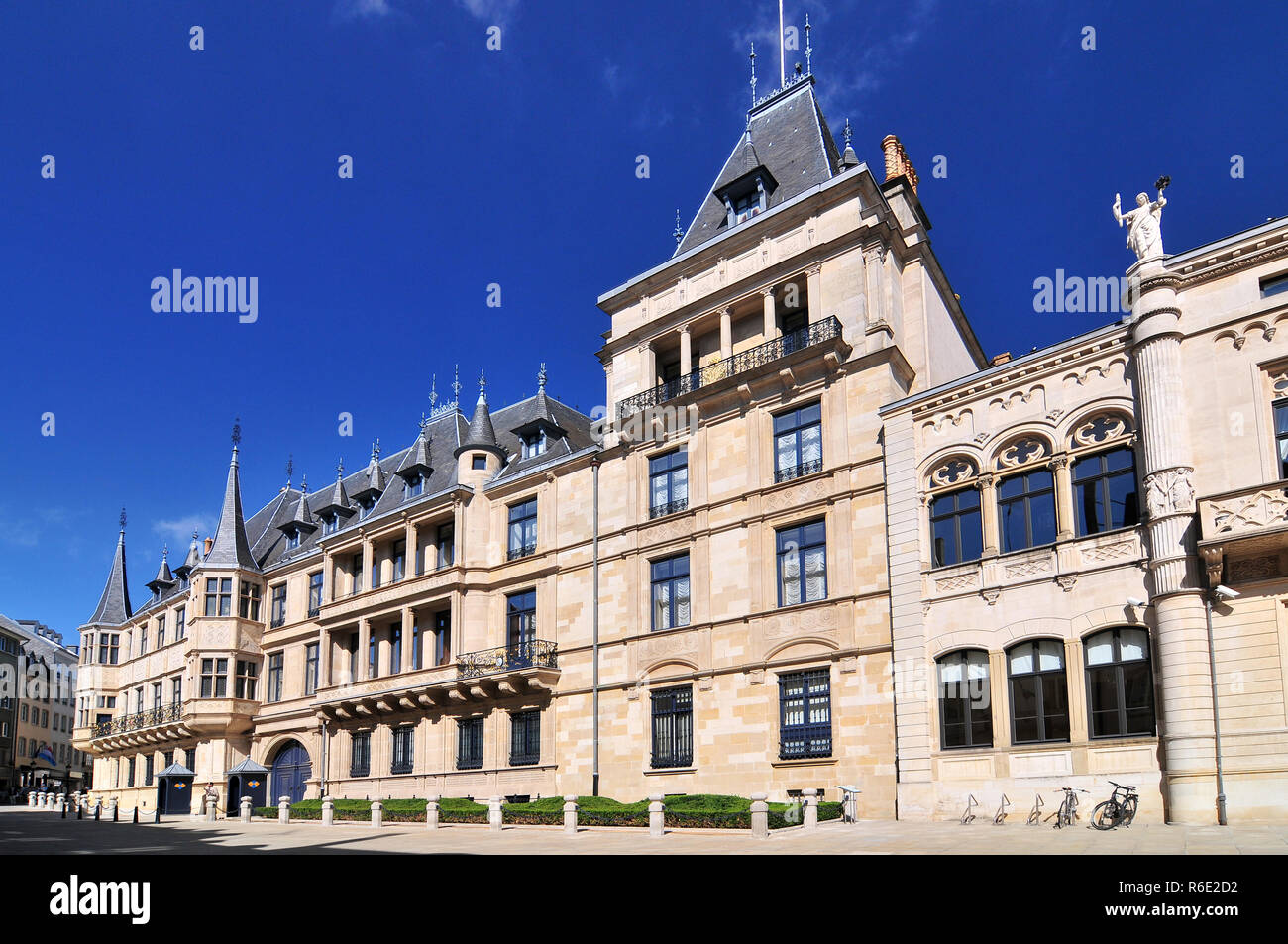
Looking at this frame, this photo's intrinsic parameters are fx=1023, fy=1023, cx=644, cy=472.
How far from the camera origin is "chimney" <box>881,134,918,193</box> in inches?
1328

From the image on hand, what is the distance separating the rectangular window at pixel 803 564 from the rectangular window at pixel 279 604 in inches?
1180

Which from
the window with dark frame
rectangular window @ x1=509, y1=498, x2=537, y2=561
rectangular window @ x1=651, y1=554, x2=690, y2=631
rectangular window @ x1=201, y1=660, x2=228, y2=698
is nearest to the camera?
the window with dark frame

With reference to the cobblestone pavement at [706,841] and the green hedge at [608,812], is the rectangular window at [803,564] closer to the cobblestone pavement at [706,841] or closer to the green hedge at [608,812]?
the green hedge at [608,812]

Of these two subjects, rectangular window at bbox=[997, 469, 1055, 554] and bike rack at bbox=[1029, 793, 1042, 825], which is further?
rectangular window at bbox=[997, 469, 1055, 554]

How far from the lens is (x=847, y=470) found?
95.0ft

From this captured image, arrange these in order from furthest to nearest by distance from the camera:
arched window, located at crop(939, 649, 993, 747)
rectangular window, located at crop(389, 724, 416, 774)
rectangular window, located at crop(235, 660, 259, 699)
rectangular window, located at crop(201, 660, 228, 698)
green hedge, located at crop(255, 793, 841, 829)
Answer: rectangular window, located at crop(235, 660, 259, 699) → rectangular window, located at crop(201, 660, 228, 698) → rectangular window, located at crop(389, 724, 416, 774) → arched window, located at crop(939, 649, 993, 747) → green hedge, located at crop(255, 793, 841, 829)

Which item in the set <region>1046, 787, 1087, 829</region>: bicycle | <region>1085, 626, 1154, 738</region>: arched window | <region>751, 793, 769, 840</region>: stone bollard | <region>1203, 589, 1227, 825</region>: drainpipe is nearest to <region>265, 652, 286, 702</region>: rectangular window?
<region>751, 793, 769, 840</region>: stone bollard

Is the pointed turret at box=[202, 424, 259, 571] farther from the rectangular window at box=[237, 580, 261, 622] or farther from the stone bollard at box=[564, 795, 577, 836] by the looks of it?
the stone bollard at box=[564, 795, 577, 836]

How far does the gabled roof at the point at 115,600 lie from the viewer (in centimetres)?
6738

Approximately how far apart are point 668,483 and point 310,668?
23026mm

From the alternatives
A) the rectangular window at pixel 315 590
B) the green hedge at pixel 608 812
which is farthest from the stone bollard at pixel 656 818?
the rectangular window at pixel 315 590

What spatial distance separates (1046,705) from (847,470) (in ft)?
27.4

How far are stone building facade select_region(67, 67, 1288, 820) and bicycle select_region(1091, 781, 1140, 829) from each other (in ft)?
2.04
